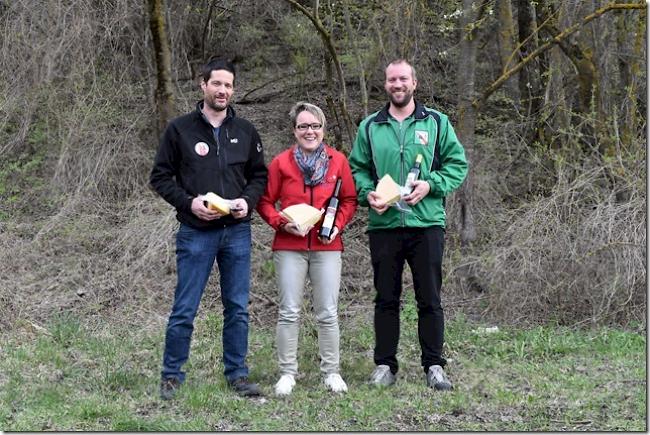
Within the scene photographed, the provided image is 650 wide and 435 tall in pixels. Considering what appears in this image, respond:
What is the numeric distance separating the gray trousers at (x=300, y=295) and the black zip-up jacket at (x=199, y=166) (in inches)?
17.2

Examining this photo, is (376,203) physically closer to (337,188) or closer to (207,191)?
(337,188)

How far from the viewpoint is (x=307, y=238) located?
568 cm

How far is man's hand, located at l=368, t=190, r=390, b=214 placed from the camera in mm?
5605

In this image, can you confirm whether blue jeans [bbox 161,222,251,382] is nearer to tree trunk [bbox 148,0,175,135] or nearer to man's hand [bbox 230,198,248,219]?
man's hand [bbox 230,198,248,219]

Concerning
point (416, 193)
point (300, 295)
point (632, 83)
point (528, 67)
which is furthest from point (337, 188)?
point (528, 67)

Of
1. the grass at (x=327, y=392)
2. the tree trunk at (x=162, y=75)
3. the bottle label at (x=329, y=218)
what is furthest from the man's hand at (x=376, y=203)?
the tree trunk at (x=162, y=75)

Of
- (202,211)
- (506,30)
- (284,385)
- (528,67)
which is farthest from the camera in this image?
(528,67)

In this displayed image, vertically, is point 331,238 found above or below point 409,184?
below

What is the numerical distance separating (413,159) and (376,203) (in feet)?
1.34

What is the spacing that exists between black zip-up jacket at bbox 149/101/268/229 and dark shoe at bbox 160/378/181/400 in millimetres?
1030

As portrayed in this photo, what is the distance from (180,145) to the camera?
5.53m

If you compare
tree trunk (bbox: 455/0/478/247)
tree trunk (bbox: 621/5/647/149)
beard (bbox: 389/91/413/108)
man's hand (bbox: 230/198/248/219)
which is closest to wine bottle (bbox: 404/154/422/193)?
beard (bbox: 389/91/413/108)

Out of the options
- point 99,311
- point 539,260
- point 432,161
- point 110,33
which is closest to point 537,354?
point 539,260

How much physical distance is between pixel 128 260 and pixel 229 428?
4.22m
